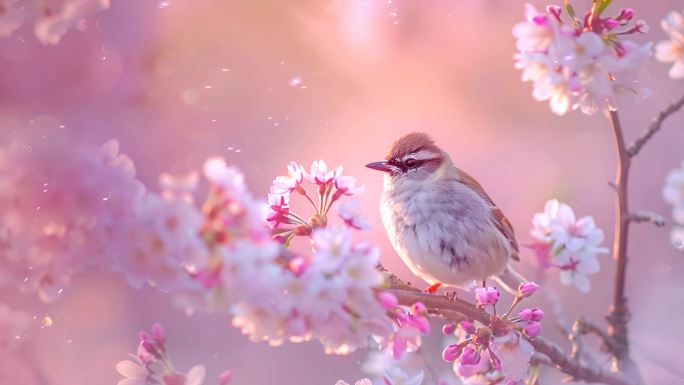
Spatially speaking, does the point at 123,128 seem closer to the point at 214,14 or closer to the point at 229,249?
the point at 214,14

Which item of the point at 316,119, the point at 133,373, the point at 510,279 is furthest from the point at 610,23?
the point at 316,119

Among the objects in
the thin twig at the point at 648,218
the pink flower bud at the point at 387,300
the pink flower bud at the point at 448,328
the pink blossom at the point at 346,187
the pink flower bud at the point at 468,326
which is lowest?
the pink flower bud at the point at 448,328

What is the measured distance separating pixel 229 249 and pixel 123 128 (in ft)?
3.62

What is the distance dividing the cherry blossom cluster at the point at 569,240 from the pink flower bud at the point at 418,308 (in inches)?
18.4

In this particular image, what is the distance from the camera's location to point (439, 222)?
131 centimetres

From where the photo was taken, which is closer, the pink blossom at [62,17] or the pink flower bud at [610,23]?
the pink blossom at [62,17]

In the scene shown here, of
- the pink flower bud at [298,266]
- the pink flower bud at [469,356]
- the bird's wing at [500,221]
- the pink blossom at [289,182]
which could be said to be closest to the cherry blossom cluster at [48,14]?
the pink blossom at [289,182]

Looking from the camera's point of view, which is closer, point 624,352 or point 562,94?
point 562,94

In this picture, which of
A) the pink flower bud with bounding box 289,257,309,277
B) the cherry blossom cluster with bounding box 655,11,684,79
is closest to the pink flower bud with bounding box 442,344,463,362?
the pink flower bud with bounding box 289,257,309,277

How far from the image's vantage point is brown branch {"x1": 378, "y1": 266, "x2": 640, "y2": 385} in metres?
0.79

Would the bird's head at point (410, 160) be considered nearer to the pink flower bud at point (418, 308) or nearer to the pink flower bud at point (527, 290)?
the pink flower bud at point (527, 290)

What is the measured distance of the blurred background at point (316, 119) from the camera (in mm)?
1562

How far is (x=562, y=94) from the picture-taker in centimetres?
106

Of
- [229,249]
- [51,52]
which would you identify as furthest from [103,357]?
[229,249]
